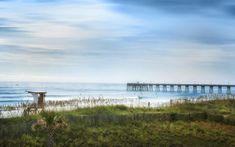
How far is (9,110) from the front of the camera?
34.8m

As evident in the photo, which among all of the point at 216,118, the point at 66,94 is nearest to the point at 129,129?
the point at 216,118

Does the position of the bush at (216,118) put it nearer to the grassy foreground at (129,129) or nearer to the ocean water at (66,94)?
the grassy foreground at (129,129)

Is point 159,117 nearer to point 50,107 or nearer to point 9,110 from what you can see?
point 50,107

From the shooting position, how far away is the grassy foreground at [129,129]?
25078 millimetres

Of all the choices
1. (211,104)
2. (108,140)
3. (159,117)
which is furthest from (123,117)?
(211,104)

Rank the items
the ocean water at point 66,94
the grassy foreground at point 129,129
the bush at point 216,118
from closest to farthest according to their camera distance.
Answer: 1. the grassy foreground at point 129,129
2. the bush at point 216,118
3. the ocean water at point 66,94

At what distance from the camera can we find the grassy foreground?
2508 cm

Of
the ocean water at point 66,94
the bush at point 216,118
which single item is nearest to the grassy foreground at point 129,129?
the bush at point 216,118

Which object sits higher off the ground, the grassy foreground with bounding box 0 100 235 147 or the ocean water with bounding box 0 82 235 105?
the ocean water with bounding box 0 82 235 105

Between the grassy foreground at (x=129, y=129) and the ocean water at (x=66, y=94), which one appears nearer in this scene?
the grassy foreground at (x=129, y=129)

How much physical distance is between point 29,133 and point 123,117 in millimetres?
8015

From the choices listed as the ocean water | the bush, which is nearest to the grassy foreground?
the bush

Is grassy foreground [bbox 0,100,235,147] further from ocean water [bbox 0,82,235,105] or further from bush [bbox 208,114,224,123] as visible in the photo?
ocean water [bbox 0,82,235,105]

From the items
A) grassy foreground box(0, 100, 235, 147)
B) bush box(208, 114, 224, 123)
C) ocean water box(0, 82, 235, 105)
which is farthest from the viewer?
ocean water box(0, 82, 235, 105)
